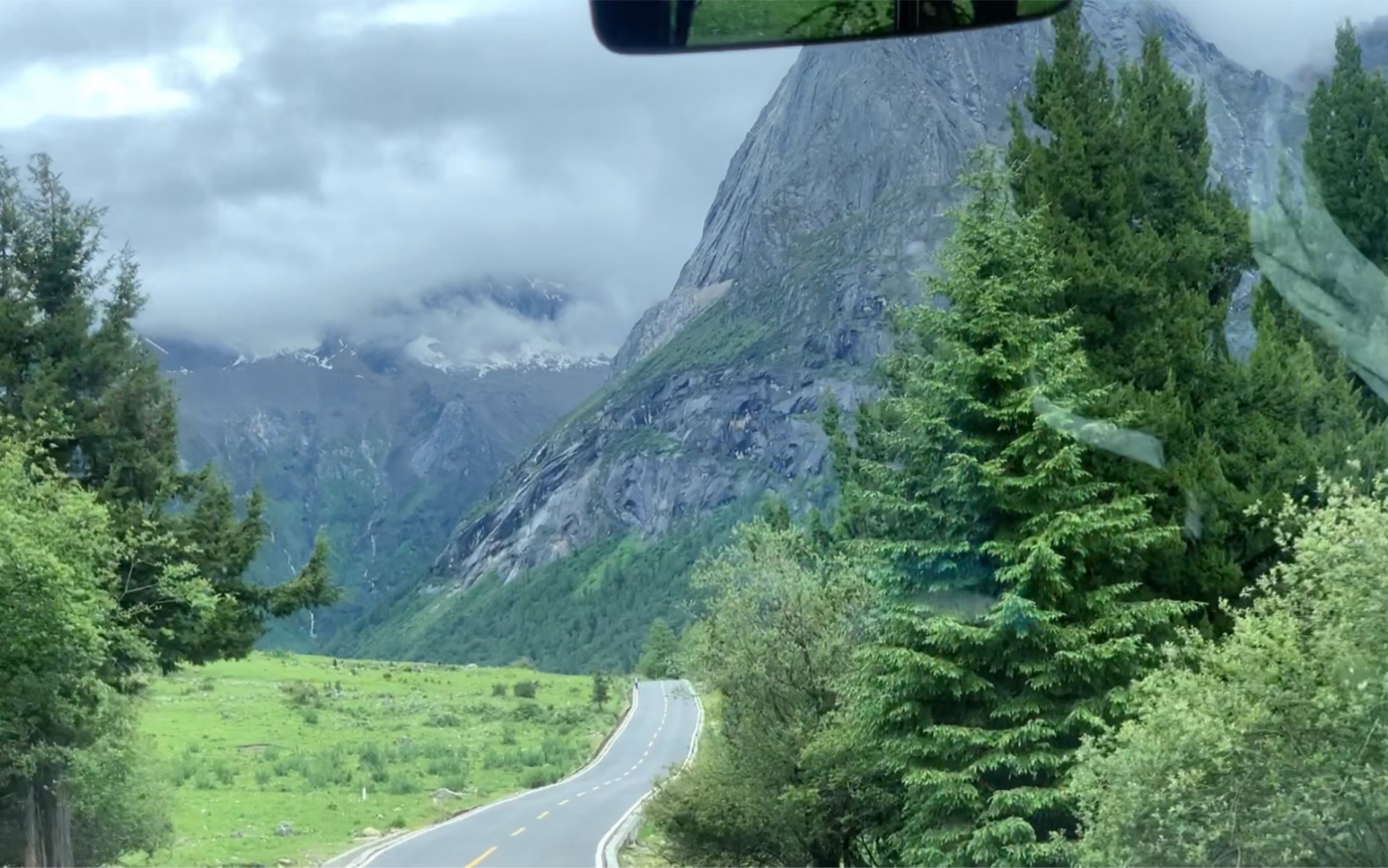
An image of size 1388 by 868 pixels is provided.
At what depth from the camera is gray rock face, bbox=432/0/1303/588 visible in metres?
26.3

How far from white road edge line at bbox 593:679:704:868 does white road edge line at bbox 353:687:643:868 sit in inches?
30.8

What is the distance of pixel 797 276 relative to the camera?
294ft

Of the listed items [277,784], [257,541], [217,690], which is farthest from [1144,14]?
[217,690]

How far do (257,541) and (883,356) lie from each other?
1088 cm

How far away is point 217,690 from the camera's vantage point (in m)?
43.3

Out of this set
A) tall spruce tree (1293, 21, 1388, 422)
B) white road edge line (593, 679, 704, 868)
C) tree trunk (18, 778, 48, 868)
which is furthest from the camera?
white road edge line (593, 679, 704, 868)

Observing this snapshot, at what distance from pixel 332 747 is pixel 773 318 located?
70.1m

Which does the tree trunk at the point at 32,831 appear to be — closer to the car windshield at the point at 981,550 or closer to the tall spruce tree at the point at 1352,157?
the car windshield at the point at 981,550

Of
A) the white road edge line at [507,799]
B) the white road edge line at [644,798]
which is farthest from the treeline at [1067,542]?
the white road edge line at [507,799]

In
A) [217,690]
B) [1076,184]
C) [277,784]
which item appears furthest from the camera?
[217,690]

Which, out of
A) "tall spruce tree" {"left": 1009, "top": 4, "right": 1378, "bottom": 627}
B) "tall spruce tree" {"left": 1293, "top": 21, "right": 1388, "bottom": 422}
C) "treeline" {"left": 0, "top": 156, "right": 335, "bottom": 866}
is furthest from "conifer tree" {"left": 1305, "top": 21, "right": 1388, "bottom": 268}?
"treeline" {"left": 0, "top": 156, "right": 335, "bottom": 866}

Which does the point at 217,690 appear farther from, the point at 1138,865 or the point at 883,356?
the point at 1138,865

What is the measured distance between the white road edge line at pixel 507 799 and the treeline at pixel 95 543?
10.6 ft

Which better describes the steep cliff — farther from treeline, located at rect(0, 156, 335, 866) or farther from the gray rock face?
treeline, located at rect(0, 156, 335, 866)
